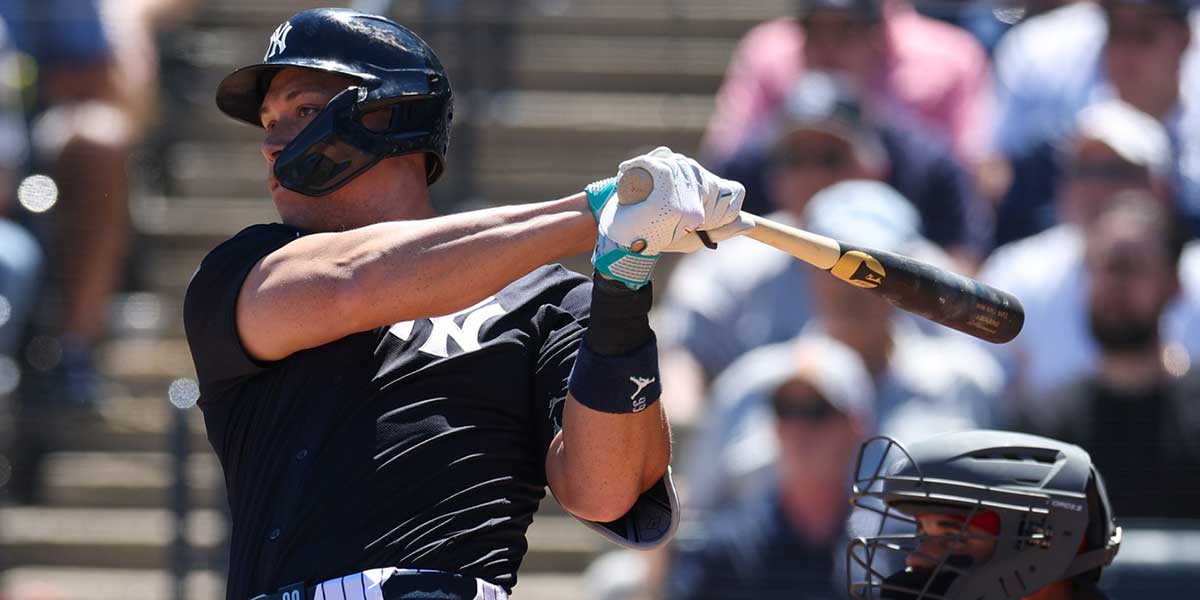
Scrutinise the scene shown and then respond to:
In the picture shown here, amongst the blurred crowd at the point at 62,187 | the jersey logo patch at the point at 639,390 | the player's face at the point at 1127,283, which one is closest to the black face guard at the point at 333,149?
the jersey logo patch at the point at 639,390

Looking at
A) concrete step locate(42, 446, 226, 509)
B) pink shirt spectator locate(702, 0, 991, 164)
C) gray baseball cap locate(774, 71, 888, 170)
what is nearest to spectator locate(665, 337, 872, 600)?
gray baseball cap locate(774, 71, 888, 170)

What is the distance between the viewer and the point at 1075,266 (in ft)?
17.6

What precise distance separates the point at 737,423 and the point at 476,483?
2.80 metres

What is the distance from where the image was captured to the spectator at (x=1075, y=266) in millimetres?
5285

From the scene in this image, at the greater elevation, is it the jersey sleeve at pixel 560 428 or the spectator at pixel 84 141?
the jersey sleeve at pixel 560 428

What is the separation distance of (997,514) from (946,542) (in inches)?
3.7

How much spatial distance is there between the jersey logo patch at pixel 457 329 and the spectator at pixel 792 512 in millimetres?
2593

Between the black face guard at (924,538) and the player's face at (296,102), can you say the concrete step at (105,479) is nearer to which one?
the player's face at (296,102)

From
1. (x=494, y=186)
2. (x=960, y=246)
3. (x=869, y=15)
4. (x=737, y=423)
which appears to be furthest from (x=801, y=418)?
(x=494, y=186)

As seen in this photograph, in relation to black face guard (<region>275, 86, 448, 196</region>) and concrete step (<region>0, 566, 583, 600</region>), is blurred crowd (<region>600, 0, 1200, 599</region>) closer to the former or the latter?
concrete step (<region>0, 566, 583, 600</region>)

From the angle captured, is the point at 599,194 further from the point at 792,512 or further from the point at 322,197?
the point at 792,512

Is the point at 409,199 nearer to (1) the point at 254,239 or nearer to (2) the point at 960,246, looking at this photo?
(1) the point at 254,239

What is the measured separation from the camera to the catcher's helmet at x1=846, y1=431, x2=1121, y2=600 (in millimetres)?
2568

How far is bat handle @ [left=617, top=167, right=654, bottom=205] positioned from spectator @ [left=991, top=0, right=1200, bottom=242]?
12.1 feet
